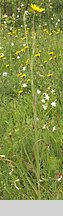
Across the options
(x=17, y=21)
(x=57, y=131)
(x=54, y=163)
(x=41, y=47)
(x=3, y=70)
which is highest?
(x=17, y=21)

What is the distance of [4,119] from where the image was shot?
2.18 m

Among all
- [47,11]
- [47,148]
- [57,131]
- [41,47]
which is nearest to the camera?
[47,148]

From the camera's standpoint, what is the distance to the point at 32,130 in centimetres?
179

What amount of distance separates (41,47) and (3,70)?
2.03ft

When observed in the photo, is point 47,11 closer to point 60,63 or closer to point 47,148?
point 60,63

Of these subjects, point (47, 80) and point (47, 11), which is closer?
point (47, 80)

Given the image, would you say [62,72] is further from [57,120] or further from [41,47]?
[41,47]

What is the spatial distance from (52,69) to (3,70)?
47 centimetres

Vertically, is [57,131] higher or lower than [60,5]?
lower

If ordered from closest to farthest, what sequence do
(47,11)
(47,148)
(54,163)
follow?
1. (54,163)
2. (47,148)
3. (47,11)

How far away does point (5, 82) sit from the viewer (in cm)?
288

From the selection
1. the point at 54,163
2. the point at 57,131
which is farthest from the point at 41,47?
the point at 54,163

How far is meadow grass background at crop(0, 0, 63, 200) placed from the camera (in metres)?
1.48

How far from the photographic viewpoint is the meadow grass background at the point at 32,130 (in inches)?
58.3
